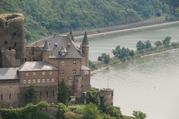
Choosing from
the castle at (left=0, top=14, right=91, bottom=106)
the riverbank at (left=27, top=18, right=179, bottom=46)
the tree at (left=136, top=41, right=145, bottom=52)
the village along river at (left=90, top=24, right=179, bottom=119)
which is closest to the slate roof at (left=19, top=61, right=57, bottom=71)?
the castle at (left=0, top=14, right=91, bottom=106)

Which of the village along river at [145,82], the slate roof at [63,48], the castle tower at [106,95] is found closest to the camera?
the slate roof at [63,48]

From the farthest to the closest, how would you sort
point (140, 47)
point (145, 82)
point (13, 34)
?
point (140, 47) → point (145, 82) → point (13, 34)

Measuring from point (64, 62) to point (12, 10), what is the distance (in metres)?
64.6

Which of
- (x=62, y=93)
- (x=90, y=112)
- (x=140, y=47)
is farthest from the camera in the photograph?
(x=140, y=47)

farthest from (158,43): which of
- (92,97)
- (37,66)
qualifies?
(37,66)

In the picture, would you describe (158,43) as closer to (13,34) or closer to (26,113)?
(13,34)

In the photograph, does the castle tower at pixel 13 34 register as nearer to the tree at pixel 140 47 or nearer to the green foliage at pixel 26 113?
the green foliage at pixel 26 113

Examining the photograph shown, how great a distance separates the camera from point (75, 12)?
144 metres

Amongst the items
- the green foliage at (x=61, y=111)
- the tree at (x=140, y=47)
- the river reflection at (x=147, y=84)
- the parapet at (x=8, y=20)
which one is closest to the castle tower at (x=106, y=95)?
the green foliage at (x=61, y=111)

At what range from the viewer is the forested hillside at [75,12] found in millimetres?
127625

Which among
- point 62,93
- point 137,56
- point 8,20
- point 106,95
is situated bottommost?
point 106,95

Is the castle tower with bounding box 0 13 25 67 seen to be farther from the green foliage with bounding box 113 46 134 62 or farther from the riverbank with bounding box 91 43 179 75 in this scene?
the green foliage with bounding box 113 46 134 62

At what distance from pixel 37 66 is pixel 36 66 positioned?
0.08 meters

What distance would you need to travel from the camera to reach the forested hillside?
128 m
